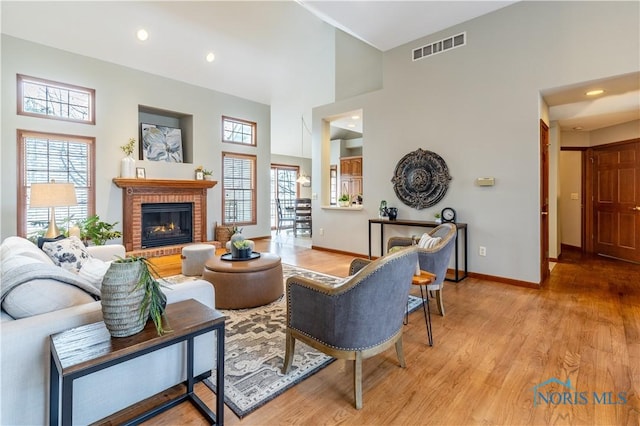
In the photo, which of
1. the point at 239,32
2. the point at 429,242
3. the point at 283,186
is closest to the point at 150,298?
the point at 429,242

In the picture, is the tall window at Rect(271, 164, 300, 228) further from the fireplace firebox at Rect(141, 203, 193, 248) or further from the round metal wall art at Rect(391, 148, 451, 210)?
the round metal wall art at Rect(391, 148, 451, 210)

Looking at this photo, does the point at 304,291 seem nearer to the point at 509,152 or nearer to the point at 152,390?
the point at 152,390

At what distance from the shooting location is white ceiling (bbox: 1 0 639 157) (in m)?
4.14

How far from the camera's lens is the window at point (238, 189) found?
720 cm

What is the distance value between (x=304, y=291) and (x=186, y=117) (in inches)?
237

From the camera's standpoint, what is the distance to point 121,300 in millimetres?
1291

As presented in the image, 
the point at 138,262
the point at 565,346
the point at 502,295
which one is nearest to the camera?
the point at 138,262

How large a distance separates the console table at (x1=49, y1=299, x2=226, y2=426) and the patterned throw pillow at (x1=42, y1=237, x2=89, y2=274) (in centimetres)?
135

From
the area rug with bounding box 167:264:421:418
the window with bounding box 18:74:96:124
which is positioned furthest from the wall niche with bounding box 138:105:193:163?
the area rug with bounding box 167:264:421:418

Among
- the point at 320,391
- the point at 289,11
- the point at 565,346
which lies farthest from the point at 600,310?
the point at 289,11

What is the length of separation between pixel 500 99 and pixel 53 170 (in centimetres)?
680

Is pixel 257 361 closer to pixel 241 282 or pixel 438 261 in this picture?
pixel 241 282

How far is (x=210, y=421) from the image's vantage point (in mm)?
1615

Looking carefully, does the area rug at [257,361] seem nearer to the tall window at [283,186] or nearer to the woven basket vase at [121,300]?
the woven basket vase at [121,300]
